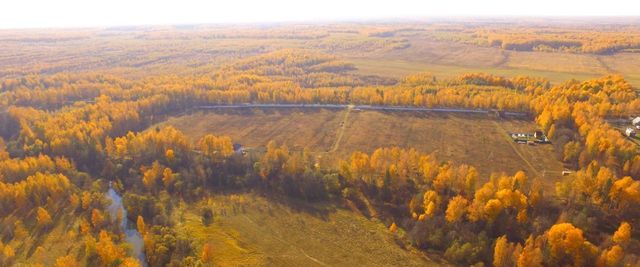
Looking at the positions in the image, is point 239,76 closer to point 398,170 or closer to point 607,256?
point 398,170

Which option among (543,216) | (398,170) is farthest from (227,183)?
(543,216)

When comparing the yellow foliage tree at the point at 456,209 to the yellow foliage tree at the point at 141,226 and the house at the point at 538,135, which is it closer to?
A: the house at the point at 538,135

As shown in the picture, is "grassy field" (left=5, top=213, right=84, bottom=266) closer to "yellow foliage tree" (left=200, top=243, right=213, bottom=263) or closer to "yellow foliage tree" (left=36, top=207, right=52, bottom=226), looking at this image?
"yellow foliage tree" (left=36, top=207, right=52, bottom=226)

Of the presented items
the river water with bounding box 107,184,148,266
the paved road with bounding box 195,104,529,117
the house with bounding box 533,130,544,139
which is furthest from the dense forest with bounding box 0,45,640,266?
the house with bounding box 533,130,544,139

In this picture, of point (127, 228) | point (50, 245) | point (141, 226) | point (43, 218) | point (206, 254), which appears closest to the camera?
point (206, 254)

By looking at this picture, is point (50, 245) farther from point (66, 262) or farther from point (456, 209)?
point (456, 209)

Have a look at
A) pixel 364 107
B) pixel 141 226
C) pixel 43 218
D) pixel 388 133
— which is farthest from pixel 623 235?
pixel 43 218

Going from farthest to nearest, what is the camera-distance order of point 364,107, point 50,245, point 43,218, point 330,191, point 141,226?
1. point 364,107
2. point 330,191
3. point 43,218
4. point 141,226
5. point 50,245
